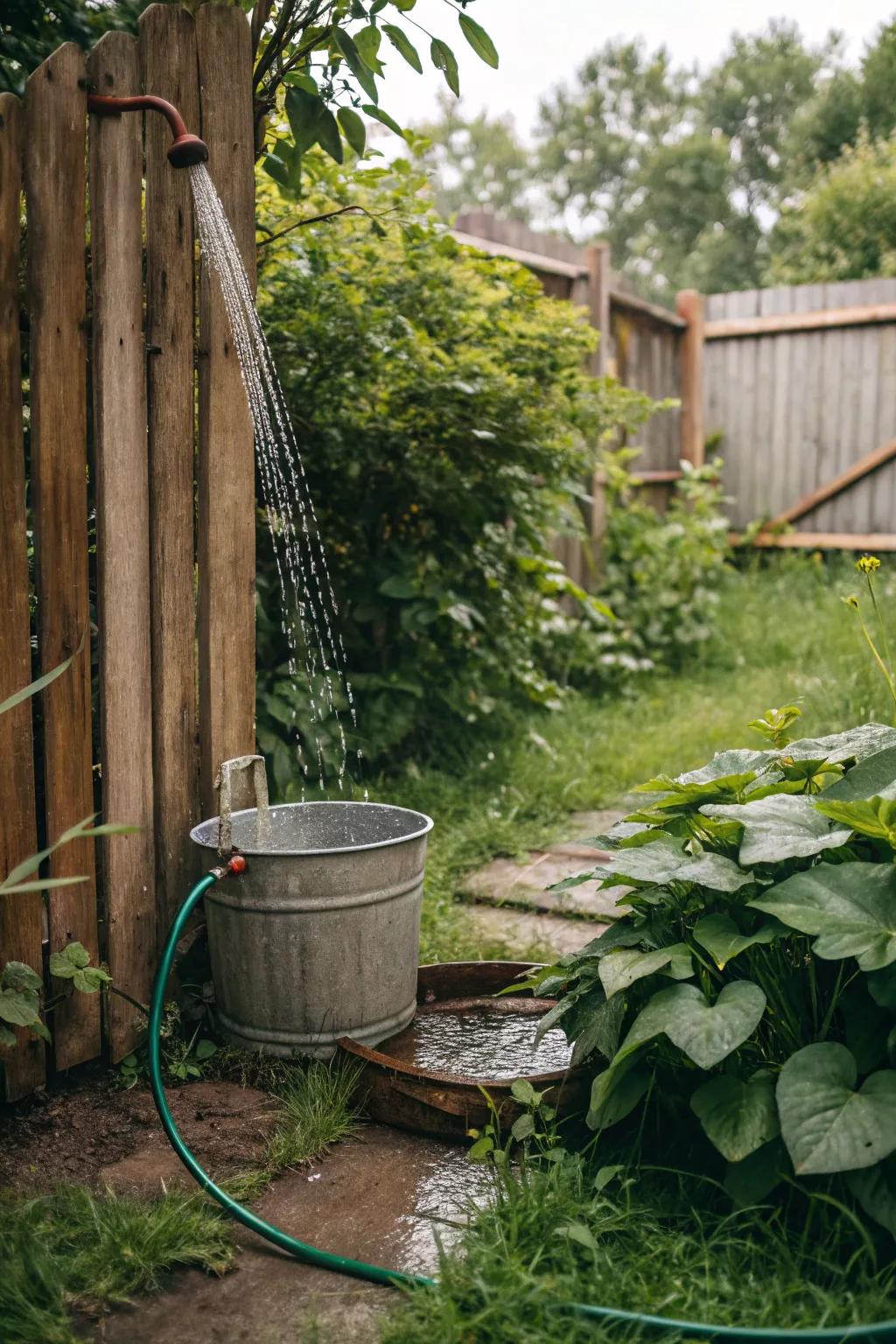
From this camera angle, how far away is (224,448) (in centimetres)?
232

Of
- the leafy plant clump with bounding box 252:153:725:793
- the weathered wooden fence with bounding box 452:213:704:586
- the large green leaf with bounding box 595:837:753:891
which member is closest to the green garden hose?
the large green leaf with bounding box 595:837:753:891

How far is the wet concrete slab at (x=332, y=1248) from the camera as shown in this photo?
1.48 metres

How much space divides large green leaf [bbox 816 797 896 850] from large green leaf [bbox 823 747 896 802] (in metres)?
0.11

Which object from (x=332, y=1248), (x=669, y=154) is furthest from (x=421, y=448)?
(x=669, y=154)

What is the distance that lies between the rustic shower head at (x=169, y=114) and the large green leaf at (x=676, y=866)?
4.84 ft

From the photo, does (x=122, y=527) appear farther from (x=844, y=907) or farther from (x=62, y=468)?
(x=844, y=907)

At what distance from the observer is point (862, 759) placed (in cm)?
185

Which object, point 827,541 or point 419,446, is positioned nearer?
point 419,446

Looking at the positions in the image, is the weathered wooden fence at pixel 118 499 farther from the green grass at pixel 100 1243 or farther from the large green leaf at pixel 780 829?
the large green leaf at pixel 780 829

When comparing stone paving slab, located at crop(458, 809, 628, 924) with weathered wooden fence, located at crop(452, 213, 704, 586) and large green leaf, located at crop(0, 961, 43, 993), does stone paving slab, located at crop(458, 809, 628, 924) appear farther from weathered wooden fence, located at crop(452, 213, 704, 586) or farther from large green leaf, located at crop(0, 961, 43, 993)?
weathered wooden fence, located at crop(452, 213, 704, 586)

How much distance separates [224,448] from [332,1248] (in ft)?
4.94

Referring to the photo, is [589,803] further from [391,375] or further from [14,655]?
[14,655]

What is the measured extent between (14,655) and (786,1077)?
1.43 m

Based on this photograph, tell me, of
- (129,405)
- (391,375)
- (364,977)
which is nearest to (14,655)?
(129,405)
